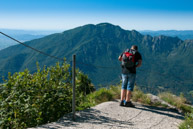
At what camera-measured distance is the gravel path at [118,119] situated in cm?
519

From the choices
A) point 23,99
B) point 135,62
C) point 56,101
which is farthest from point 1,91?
point 135,62

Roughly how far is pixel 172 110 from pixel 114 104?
2.22 m

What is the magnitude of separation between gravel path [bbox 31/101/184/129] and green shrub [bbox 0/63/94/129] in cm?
34

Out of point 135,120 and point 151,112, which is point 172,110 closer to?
point 151,112

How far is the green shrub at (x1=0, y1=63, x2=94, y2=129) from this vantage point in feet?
15.4

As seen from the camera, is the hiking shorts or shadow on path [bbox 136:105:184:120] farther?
the hiking shorts

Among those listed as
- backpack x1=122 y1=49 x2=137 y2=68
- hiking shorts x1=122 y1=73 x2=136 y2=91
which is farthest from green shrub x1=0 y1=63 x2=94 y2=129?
backpack x1=122 y1=49 x2=137 y2=68

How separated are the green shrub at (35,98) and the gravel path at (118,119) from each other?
0.34 m

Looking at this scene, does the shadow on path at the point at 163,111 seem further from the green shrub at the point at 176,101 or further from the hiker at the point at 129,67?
the green shrub at the point at 176,101

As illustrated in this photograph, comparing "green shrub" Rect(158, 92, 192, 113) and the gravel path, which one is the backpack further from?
"green shrub" Rect(158, 92, 192, 113)

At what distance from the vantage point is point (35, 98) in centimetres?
526

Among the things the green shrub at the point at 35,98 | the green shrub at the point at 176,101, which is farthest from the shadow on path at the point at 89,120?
the green shrub at the point at 176,101

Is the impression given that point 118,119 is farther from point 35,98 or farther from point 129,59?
point 35,98

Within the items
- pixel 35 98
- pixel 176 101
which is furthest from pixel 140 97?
pixel 35 98
